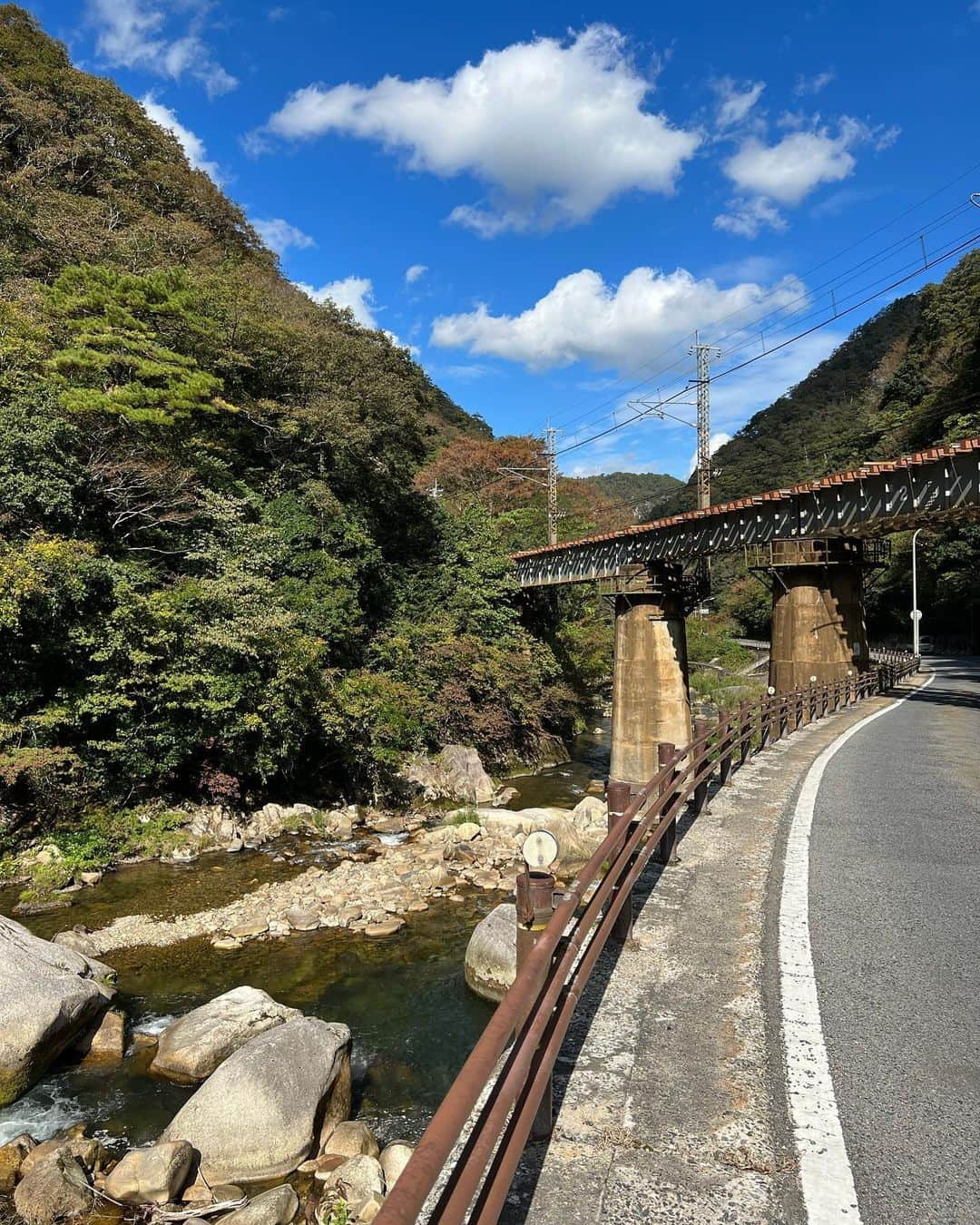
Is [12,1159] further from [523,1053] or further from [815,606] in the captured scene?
[815,606]

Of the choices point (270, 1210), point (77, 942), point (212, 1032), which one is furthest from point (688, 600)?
point (270, 1210)

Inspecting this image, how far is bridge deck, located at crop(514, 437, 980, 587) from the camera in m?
18.0

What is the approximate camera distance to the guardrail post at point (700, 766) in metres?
7.96

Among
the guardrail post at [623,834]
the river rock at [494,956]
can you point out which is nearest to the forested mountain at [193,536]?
the river rock at [494,956]

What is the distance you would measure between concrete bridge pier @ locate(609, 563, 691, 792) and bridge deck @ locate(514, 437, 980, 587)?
1.38 meters

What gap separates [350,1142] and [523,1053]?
4.80 meters

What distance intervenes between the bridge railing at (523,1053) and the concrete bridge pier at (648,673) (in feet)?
56.5

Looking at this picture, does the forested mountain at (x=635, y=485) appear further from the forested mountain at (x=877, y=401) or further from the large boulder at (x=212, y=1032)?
the large boulder at (x=212, y=1032)

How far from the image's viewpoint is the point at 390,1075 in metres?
7.76

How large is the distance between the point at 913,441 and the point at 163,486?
51.9m

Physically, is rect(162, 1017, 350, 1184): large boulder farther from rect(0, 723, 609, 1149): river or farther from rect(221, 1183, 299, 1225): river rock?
rect(0, 723, 609, 1149): river

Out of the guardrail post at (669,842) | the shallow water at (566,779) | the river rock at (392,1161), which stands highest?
the guardrail post at (669,842)

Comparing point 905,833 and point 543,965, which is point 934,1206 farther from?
point 905,833

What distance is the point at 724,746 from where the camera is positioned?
9.58 meters
